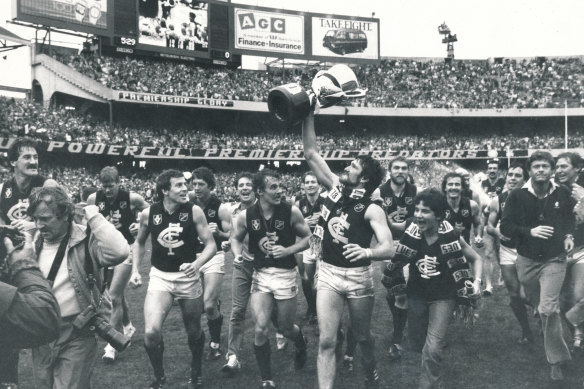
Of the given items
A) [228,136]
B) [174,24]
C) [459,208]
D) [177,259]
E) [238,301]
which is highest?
[174,24]

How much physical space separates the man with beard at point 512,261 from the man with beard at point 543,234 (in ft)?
0.81

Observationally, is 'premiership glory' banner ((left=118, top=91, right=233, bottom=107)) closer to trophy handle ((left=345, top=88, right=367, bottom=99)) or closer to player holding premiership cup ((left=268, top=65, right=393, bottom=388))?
player holding premiership cup ((left=268, top=65, right=393, bottom=388))

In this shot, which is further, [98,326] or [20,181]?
[20,181]

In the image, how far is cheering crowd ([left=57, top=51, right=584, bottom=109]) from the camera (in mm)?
37000

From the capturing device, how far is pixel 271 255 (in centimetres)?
607

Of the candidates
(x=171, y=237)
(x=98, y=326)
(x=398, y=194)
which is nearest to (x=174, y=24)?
(x=398, y=194)

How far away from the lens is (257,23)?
4031cm

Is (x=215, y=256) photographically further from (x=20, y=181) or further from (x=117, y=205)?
(x=20, y=181)

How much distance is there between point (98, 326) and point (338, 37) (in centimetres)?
4145

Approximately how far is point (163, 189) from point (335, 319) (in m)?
2.35

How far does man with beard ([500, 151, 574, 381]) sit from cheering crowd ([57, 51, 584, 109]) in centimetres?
3322

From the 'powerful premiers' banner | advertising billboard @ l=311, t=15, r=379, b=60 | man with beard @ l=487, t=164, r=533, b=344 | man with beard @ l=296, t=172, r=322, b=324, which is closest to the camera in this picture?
man with beard @ l=487, t=164, r=533, b=344

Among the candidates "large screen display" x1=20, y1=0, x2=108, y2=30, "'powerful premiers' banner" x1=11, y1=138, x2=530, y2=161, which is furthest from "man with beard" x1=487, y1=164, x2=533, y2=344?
"large screen display" x1=20, y1=0, x2=108, y2=30

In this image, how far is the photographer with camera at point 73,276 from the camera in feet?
12.5
